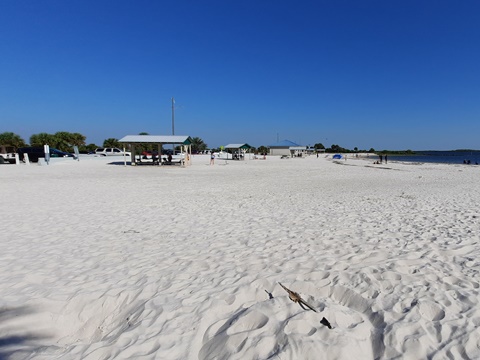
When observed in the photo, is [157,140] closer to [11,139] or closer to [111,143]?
[11,139]

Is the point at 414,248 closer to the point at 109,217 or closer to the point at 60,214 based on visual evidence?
the point at 109,217

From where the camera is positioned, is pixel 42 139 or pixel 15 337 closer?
pixel 15 337

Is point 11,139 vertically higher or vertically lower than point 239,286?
higher

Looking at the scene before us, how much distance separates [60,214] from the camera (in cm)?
744

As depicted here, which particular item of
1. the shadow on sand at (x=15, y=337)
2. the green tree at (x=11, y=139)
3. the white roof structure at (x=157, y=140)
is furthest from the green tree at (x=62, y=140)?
the shadow on sand at (x=15, y=337)

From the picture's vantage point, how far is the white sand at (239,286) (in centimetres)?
252

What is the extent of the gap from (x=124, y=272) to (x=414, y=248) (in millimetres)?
4494

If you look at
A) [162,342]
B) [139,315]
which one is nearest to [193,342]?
[162,342]

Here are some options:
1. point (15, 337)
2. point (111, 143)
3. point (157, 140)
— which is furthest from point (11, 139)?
point (15, 337)

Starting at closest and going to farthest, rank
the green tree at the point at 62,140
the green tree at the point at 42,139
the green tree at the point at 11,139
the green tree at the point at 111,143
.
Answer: the green tree at the point at 11,139, the green tree at the point at 62,140, the green tree at the point at 42,139, the green tree at the point at 111,143

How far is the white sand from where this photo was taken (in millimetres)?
2520

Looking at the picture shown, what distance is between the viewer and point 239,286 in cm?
351

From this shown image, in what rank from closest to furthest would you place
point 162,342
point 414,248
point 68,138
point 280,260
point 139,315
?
point 162,342 → point 139,315 → point 280,260 → point 414,248 → point 68,138

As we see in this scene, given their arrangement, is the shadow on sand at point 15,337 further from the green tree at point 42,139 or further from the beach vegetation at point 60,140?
the green tree at point 42,139
